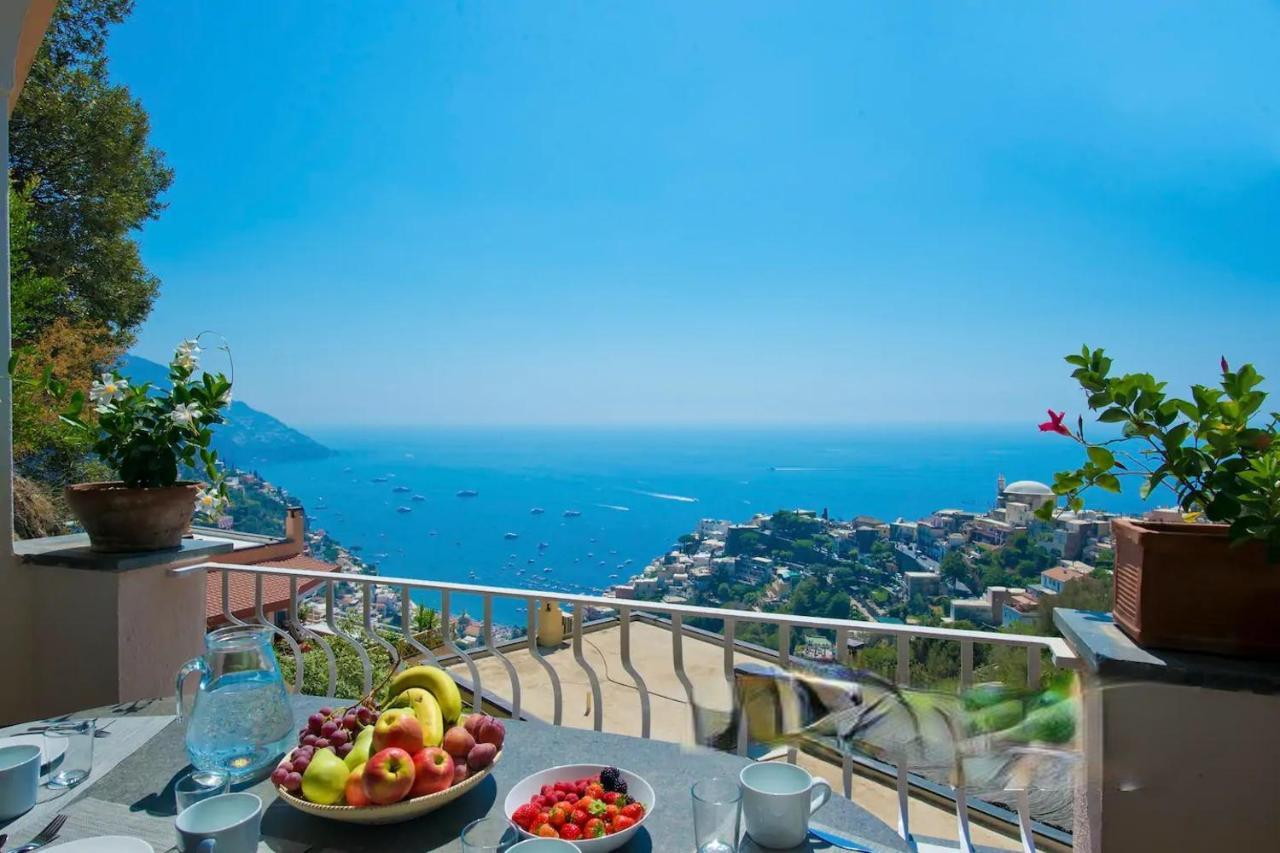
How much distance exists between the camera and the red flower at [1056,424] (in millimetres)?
1386

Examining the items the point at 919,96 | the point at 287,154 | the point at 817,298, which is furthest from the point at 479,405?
the point at 919,96

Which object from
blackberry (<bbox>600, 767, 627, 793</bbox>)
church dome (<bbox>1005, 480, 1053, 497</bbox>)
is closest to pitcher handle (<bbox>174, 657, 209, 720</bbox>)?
blackberry (<bbox>600, 767, 627, 793</bbox>)

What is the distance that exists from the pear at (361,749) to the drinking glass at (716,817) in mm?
457

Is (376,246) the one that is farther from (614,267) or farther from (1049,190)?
(1049,190)

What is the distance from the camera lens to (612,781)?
3.12 feet

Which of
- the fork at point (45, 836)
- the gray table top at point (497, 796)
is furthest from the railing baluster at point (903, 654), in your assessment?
the fork at point (45, 836)

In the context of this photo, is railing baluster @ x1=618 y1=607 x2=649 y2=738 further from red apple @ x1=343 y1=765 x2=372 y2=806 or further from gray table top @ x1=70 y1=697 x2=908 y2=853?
red apple @ x1=343 y1=765 x2=372 y2=806

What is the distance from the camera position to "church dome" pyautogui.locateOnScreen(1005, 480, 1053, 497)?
150 centimetres

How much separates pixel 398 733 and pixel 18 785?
1.82 feet

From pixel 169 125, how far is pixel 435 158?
4.81 metres

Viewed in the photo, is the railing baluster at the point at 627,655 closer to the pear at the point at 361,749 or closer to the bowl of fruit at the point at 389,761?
the bowl of fruit at the point at 389,761

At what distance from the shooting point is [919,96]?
11.9m

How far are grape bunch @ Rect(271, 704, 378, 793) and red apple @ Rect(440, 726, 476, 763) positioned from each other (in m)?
0.13

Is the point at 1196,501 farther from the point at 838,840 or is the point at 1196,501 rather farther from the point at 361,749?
the point at 361,749
